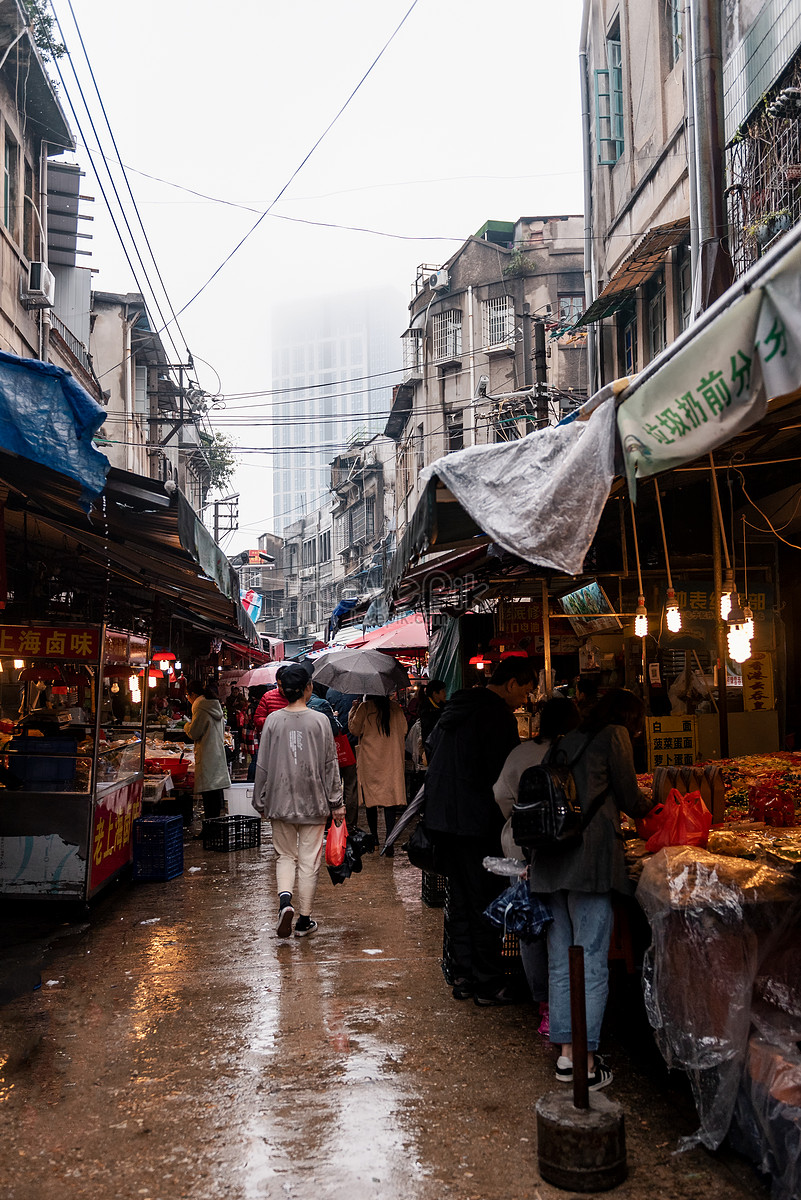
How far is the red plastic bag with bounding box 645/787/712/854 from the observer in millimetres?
4930

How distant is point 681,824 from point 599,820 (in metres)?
0.63

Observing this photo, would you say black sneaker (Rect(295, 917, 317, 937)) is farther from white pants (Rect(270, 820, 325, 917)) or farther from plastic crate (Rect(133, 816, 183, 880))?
plastic crate (Rect(133, 816, 183, 880))

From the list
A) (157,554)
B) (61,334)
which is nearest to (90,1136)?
(157,554)

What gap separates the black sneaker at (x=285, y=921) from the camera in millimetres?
7223

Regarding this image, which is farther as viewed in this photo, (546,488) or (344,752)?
(344,752)

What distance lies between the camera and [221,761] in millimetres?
12766

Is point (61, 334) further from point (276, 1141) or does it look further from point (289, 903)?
point (276, 1141)

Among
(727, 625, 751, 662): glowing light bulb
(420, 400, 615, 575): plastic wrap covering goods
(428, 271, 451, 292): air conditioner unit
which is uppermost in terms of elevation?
(428, 271, 451, 292): air conditioner unit

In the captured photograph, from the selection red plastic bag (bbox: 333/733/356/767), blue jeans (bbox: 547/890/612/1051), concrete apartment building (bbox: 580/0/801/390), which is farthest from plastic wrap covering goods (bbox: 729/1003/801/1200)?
red plastic bag (bbox: 333/733/356/767)

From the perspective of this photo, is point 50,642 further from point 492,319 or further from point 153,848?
point 492,319

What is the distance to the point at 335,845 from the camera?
25.7 feet

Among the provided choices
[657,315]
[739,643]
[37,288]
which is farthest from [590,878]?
[37,288]

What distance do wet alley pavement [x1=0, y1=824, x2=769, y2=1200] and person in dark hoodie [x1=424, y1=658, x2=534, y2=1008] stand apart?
9.8 inches

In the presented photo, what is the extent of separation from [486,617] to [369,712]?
83.1 inches
